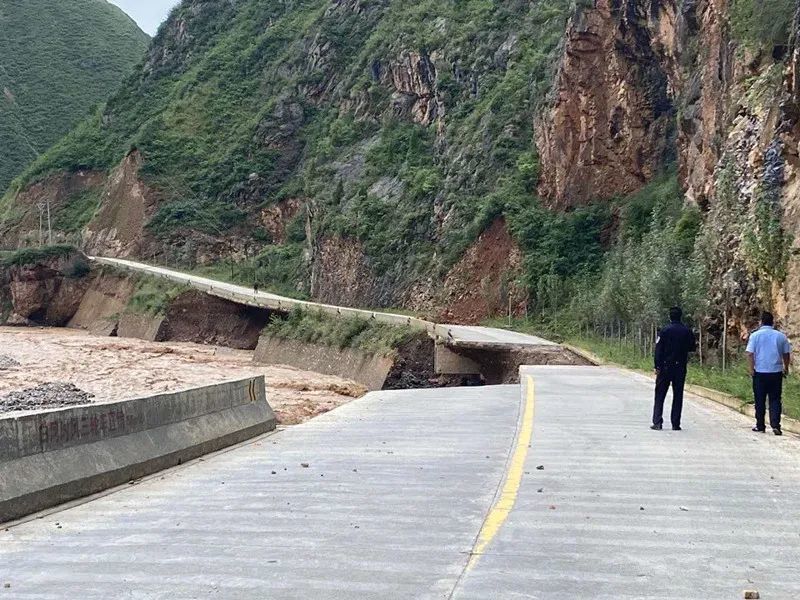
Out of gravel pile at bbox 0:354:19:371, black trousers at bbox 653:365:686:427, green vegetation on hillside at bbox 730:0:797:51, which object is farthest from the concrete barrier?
gravel pile at bbox 0:354:19:371

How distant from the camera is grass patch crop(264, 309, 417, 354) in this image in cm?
3697

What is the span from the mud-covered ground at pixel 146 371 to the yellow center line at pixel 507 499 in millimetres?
6861

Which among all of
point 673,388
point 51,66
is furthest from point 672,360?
point 51,66

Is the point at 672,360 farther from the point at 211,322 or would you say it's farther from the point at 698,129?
the point at 211,322

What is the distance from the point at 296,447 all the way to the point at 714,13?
30.9m

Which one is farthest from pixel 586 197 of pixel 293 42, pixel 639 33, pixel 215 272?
pixel 293 42

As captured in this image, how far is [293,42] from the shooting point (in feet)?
324

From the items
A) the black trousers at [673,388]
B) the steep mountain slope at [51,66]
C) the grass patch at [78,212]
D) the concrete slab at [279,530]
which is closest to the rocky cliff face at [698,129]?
the black trousers at [673,388]

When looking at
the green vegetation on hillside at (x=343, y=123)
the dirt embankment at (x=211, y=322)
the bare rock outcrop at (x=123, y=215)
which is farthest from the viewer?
the bare rock outcrop at (x=123, y=215)

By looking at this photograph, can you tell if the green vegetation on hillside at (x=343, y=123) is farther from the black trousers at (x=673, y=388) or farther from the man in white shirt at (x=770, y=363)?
the man in white shirt at (x=770, y=363)

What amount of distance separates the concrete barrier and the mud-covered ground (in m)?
5.76

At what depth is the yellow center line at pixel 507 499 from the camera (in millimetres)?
6840

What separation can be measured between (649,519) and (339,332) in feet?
112

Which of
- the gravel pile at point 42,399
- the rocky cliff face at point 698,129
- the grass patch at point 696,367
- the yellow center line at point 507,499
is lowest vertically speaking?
the gravel pile at point 42,399
